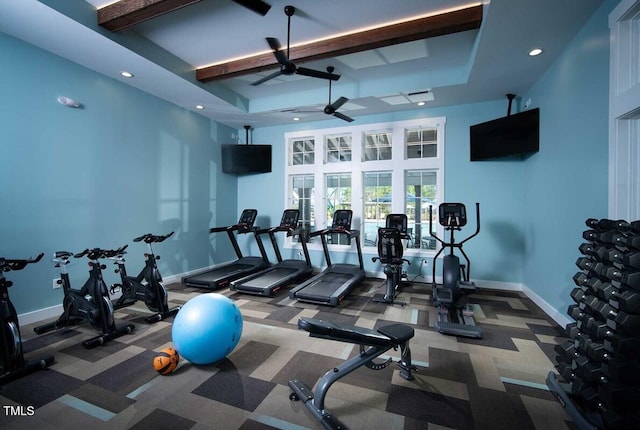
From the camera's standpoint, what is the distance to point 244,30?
11.8 feet

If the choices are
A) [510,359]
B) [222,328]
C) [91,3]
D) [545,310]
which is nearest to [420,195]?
[545,310]

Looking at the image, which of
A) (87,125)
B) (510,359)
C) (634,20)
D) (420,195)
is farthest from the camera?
(420,195)

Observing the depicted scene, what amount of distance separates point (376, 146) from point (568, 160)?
129 inches

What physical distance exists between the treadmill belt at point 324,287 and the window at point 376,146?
250 centimetres

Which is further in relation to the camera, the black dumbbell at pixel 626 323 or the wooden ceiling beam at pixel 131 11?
the wooden ceiling beam at pixel 131 11

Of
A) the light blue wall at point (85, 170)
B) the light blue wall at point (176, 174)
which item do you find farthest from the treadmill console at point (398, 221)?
the light blue wall at point (85, 170)

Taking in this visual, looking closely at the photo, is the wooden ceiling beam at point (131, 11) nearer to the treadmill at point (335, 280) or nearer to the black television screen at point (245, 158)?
the black television screen at point (245, 158)

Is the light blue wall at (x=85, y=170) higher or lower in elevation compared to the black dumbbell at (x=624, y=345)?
higher

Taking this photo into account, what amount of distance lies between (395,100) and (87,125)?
488cm

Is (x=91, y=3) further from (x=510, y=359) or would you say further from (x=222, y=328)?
(x=510, y=359)

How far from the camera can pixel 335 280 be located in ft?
16.5

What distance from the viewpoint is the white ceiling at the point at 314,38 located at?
292cm

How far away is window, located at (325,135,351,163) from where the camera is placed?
6176 millimetres

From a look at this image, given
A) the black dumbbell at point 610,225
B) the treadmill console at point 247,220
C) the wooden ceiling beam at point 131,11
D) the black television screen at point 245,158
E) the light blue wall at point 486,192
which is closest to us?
the black dumbbell at point 610,225
